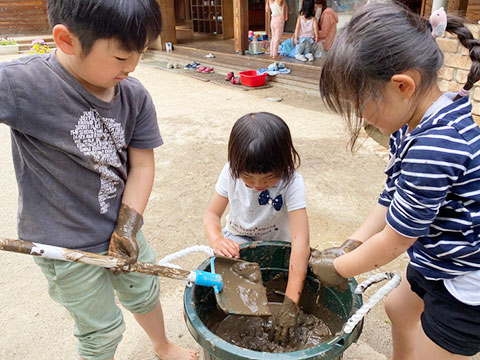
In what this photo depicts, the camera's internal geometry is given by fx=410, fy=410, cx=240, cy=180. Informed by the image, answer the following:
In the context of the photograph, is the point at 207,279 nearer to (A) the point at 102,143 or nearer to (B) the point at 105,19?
(A) the point at 102,143

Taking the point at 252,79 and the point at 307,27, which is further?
the point at 307,27

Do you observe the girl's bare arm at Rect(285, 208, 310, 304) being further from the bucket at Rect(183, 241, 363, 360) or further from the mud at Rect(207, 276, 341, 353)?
the mud at Rect(207, 276, 341, 353)

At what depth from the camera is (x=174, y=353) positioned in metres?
1.64

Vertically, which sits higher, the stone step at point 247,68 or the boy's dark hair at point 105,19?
the boy's dark hair at point 105,19

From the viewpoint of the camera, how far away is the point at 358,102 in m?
0.97

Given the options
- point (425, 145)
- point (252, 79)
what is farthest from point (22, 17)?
point (425, 145)

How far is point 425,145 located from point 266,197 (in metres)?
0.79

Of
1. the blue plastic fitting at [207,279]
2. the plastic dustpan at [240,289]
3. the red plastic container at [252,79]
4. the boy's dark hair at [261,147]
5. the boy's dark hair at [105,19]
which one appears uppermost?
the boy's dark hair at [105,19]

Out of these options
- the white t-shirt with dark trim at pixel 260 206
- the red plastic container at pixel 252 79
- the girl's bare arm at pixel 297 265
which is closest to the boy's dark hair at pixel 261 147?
the white t-shirt with dark trim at pixel 260 206

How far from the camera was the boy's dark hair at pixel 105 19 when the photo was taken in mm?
968

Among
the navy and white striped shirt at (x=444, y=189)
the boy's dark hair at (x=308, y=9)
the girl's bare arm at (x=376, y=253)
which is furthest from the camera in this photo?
the boy's dark hair at (x=308, y=9)

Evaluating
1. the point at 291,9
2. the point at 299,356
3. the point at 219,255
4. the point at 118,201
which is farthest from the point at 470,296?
the point at 291,9

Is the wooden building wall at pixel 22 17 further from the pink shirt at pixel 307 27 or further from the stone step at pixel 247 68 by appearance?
the pink shirt at pixel 307 27

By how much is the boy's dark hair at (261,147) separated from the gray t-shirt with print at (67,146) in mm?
309
